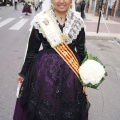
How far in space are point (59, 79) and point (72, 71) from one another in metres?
0.14

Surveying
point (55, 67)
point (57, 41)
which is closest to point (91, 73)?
point (55, 67)

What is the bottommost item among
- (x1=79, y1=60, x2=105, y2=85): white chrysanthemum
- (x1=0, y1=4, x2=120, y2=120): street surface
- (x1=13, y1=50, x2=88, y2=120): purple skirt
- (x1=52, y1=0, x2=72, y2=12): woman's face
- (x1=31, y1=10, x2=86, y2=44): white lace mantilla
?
(x1=0, y1=4, x2=120, y2=120): street surface

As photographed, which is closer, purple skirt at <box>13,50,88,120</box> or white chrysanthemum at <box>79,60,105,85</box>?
white chrysanthemum at <box>79,60,105,85</box>

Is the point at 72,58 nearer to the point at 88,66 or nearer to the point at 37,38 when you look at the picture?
the point at 88,66

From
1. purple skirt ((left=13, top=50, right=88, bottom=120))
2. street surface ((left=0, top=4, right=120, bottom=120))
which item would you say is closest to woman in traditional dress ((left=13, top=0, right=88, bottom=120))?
purple skirt ((left=13, top=50, right=88, bottom=120))

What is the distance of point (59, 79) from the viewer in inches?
84.0

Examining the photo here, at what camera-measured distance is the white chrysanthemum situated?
6.66ft

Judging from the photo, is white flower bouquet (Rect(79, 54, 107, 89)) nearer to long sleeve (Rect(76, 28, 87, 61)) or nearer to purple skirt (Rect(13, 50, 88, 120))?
purple skirt (Rect(13, 50, 88, 120))

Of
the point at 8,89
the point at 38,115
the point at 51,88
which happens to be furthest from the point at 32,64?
the point at 8,89

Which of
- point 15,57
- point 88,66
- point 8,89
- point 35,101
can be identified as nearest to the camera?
point 88,66

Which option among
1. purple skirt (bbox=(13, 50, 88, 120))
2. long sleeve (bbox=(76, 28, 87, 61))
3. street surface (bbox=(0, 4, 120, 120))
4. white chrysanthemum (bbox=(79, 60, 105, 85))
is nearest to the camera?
white chrysanthemum (bbox=(79, 60, 105, 85))

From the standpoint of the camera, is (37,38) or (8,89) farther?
(8,89)

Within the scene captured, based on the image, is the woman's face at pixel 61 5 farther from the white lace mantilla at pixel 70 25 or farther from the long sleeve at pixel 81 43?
the long sleeve at pixel 81 43

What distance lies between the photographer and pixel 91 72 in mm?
2041
